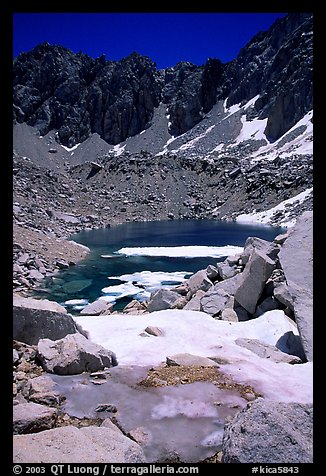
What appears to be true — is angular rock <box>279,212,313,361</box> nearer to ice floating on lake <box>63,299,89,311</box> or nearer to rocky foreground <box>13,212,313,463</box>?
rocky foreground <box>13,212,313,463</box>

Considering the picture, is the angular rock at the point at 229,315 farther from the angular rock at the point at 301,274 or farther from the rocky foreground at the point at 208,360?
the angular rock at the point at 301,274

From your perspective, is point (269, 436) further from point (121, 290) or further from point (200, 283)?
point (121, 290)

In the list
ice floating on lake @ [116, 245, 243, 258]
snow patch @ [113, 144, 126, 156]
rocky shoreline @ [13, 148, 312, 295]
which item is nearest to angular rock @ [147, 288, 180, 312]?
ice floating on lake @ [116, 245, 243, 258]

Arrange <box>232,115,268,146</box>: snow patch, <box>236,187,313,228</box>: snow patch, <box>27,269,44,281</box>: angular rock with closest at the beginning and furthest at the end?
<box>27,269,44,281</box>: angular rock < <box>236,187,313,228</box>: snow patch < <box>232,115,268,146</box>: snow patch

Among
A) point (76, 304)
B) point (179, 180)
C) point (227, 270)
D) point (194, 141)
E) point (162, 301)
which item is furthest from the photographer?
point (194, 141)

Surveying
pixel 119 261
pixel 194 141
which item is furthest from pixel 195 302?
pixel 194 141

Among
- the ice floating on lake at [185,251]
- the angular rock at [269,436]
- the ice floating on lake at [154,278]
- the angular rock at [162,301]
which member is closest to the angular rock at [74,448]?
the angular rock at [269,436]
